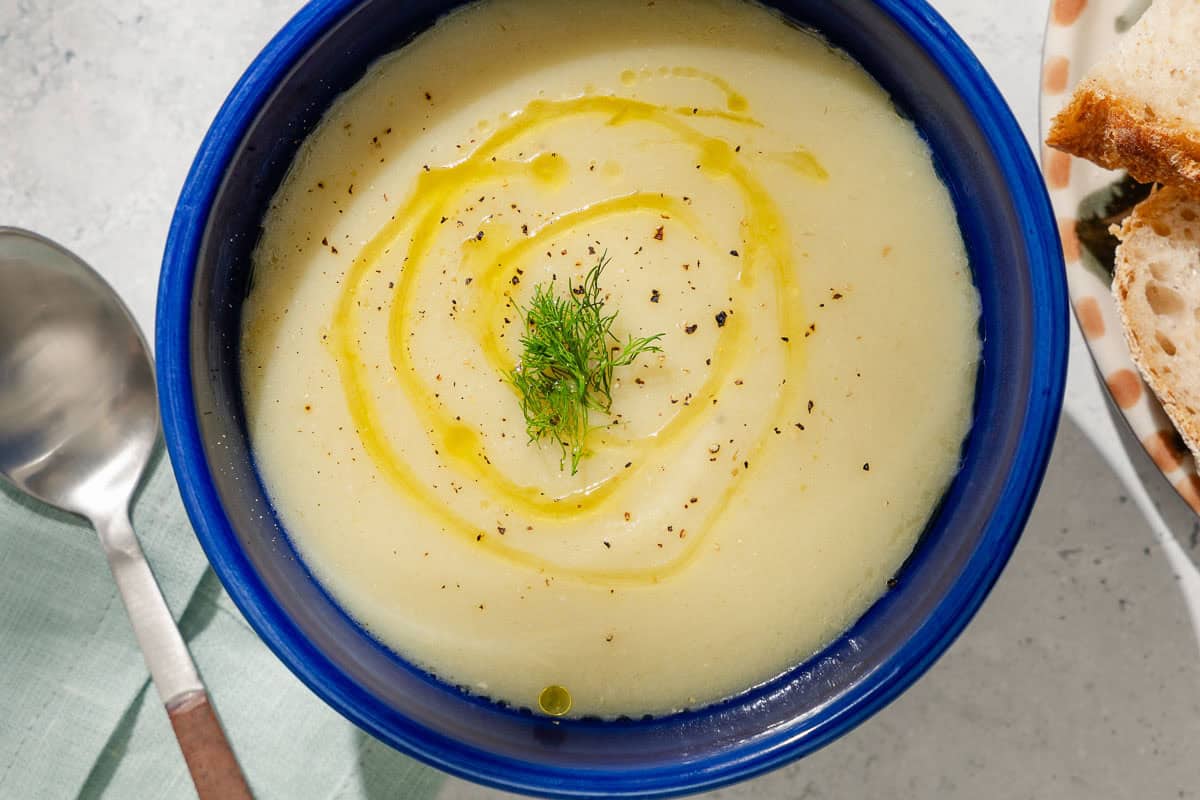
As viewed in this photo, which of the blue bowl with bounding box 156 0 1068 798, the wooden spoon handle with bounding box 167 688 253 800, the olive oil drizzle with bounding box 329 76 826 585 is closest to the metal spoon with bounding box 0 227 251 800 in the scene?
the wooden spoon handle with bounding box 167 688 253 800

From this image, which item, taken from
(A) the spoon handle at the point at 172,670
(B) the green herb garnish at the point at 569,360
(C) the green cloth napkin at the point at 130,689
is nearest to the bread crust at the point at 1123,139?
(B) the green herb garnish at the point at 569,360

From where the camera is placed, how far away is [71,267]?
152cm

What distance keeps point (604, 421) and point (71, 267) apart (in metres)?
0.76

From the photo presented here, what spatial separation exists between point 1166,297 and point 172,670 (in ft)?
4.37

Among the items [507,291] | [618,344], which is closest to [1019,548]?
[618,344]

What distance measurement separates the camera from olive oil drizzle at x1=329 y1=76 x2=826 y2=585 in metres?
1.26

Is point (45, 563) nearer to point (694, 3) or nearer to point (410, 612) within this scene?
point (410, 612)

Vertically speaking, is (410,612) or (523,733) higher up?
(410,612)

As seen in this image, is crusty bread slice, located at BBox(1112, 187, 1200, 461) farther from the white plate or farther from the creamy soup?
the creamy soup

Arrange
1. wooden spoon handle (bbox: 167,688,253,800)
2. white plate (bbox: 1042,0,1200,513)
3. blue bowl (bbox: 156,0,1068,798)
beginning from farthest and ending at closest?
wooden spoon handle (bbox: 167,688,253,800), white plate (bbox: 1042,0,1200,513), blue bowl (bbox: 156,0,1068,798)

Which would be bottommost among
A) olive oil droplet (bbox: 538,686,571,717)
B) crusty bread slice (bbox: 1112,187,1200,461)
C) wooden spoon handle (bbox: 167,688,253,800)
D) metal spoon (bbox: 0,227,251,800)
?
wooden spoon handle (bbox: 167,688,253,800)

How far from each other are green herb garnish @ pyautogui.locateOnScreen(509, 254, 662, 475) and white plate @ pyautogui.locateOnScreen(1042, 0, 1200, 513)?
525 mm

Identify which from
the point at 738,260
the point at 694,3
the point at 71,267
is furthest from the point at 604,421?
the point at 71,267

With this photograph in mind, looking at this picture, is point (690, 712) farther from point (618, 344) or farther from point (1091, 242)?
point (1091, 242)
